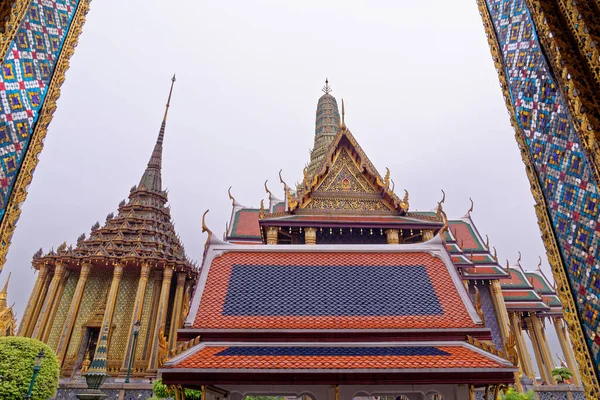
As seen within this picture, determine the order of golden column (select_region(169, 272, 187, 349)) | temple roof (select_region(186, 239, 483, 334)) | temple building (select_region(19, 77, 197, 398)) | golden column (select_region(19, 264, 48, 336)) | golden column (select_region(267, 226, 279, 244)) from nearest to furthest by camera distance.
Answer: temple roof (select_region(186, 239, 483, 334))
golden column (select_region(267, 226, 279, 244))
temple building (select_region(19, 77, 197, 398))
golden column (select_region(19, 264, 48, 336))
golden column (select_region(169, 272, 187, 349))

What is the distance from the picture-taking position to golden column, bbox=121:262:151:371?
1888 centimetres

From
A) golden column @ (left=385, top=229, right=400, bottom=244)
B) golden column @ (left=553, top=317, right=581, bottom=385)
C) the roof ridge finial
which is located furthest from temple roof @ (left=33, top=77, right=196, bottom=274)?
golden column @ (left=553, top=317, right=581, bottom=385)

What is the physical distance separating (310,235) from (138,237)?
14.7m

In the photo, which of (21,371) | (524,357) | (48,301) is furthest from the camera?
(48,301)

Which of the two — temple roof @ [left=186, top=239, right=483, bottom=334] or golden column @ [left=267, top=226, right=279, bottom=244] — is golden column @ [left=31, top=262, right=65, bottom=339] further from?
temple roof @ [left=186, top=239, right=483, bottom=334]

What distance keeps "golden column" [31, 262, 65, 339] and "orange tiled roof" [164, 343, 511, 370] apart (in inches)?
757

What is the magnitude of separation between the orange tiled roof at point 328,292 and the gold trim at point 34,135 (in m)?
3.39

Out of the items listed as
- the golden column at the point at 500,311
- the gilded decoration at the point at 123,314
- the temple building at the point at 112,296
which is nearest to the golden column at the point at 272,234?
the golden column at the point at 500,311

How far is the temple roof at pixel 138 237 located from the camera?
69.5 ft

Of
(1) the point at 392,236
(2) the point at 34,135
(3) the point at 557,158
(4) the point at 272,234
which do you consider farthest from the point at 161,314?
(3) the point at 557,158

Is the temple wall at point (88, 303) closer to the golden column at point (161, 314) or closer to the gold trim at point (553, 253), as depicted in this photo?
the golden column at point (161, 314)

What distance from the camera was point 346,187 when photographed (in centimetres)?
1399

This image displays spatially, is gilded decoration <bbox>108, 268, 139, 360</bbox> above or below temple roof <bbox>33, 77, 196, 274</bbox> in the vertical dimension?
below

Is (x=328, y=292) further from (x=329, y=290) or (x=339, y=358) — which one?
(x=339, y=358)
